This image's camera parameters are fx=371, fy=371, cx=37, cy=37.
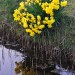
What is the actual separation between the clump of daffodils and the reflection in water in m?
0.66

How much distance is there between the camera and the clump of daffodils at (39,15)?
340 inches

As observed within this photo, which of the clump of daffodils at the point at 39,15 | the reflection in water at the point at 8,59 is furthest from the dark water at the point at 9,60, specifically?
the clump of daffodils at the point at 39,15

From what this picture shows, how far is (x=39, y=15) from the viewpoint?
8773 millimetres

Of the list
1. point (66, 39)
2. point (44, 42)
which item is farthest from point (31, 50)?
point (66, 39)

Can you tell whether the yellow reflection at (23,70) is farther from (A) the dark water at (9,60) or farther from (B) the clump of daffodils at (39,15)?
(B) the clump of daffodils at (39,15)

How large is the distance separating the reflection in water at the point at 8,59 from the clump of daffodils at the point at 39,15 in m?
0.66

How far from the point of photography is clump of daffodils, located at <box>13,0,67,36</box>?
863 cm

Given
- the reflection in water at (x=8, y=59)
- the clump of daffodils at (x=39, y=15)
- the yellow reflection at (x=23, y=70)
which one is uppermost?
the clump of daffodils at (x=39, y=15)

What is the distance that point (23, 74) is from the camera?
7984 millimetres

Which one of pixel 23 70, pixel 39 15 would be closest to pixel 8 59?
pixel 23 70

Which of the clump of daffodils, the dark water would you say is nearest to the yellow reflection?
the dark water

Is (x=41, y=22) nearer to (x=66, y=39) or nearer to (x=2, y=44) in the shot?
(x=66, y=39)

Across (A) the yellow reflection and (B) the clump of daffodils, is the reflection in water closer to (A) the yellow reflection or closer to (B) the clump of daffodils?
(A) the yellow reflection

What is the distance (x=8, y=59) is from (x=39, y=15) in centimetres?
127
